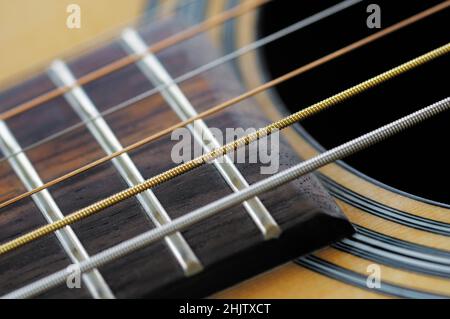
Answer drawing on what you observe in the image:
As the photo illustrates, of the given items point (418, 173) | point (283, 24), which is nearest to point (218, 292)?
point (418, 173)

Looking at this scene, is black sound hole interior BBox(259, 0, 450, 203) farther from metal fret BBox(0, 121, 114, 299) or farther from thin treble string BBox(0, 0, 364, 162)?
metal fret BBox(0, 121, 114, 299)

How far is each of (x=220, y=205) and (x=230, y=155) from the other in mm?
95

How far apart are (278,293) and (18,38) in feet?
1.69

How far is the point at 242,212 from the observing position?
27.1 inches

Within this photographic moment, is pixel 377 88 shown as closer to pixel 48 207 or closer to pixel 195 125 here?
pixel 195 125

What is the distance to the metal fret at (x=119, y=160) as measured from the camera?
2.19 ft

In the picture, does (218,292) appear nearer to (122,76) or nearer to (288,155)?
(288,155)

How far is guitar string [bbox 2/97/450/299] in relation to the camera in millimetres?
626

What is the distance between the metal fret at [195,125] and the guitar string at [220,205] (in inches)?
1.6

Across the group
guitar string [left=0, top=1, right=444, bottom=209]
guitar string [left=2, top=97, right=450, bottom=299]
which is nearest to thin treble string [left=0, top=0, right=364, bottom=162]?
guitar string [left=0, top=1, right=444, bottom=209]

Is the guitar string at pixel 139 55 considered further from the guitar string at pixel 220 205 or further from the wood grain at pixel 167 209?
the guitar string at pixel 220 205

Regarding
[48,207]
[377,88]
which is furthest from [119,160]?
[377,88]

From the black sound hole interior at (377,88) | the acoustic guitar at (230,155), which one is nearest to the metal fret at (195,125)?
the acoustic guitar at (230,155)

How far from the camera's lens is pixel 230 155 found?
732 mm
